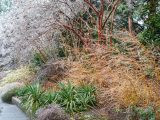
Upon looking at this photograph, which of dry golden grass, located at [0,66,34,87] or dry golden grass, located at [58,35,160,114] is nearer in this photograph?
dry golden grass, located at [58,35,160,114]

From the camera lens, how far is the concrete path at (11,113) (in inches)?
555

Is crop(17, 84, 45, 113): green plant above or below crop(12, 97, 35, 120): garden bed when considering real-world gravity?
above

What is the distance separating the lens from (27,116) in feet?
46.0

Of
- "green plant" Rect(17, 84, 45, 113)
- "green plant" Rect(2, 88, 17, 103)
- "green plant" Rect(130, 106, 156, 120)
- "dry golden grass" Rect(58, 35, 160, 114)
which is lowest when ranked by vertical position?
A: "green plant" Rect(2, 88, 17, 103)

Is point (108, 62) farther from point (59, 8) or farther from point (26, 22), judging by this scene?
point (26, 22)

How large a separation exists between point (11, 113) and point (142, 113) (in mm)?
6357

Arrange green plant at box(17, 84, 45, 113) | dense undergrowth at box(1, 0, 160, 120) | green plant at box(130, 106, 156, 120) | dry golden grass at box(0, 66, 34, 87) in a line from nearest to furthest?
green plant at box(130, 106, 156, 120) → dense undergrowth at box(1, 0, 160, 120) → green plant at box(17, 84, 45, 113) → dry golden grass at box(0, 66, 34, 87)

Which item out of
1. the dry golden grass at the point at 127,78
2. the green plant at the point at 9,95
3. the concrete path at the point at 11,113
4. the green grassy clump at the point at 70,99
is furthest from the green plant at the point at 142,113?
the green plant at the point at 9,95

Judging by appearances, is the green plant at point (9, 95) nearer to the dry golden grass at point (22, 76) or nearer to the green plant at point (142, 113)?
the dry golden grass at point (22, 76)

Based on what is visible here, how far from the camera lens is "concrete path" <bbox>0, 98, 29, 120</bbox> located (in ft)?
46.3

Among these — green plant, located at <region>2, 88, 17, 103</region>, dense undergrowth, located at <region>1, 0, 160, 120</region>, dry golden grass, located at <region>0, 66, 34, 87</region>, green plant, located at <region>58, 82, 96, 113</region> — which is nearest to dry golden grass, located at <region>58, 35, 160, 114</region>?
dense undergrowth, located at <region>1, 0, 160, 120</region>

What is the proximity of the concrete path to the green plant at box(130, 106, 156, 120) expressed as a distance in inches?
181

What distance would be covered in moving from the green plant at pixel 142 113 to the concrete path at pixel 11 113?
4603mm

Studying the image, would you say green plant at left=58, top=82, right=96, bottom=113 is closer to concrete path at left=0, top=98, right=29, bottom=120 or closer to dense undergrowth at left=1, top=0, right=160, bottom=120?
dense undergrowth at left=1, top=0, right=160, bottom=120
